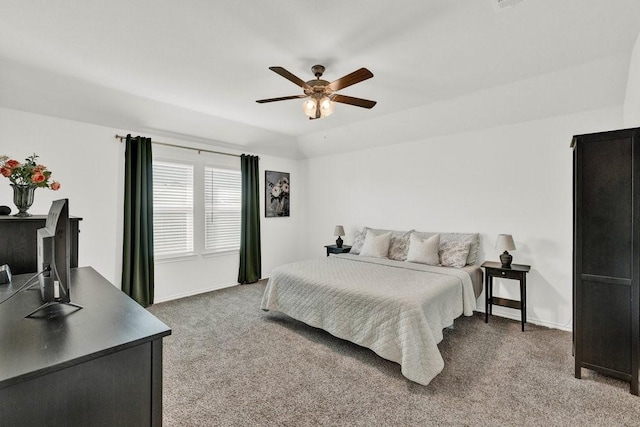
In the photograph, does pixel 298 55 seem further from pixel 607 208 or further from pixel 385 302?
pixel 607 208

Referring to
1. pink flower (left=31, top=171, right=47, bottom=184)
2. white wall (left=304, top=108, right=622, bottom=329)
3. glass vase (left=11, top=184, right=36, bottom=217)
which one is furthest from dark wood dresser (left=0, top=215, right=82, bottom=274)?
white wall (left=304, top=108, right=622, bottom=329)

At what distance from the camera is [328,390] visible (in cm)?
218

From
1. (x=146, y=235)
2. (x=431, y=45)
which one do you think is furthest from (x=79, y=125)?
(x=431, y=45)

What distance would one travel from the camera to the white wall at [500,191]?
3.29 m

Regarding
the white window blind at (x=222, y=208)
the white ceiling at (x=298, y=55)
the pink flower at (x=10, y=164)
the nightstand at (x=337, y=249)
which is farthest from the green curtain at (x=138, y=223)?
the nightstand at (x=337, y=249)

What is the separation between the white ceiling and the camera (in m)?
1.96

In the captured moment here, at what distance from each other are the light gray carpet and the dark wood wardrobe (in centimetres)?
26

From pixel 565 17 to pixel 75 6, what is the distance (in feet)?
10.6

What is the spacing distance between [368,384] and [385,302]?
0.63 meters

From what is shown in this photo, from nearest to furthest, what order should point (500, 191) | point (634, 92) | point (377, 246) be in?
point (634, 92) → point (500, 191) → point (377, 246)

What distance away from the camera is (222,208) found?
4.89 metres

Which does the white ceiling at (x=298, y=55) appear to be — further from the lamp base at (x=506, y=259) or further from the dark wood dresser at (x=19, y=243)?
the lamp base at (x=506, y=259)

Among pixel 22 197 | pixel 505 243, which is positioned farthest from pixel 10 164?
pixel 505 243

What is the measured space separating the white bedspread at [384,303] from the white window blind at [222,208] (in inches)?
69.4
